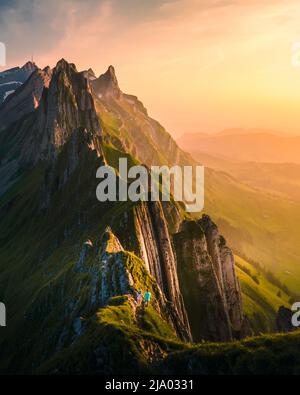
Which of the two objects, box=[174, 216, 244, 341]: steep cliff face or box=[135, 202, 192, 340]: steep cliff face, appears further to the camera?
box=[174, 216, 244, 341]: steep cliff face

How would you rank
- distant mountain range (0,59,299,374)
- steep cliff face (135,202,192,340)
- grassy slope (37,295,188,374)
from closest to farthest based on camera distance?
grassy slope (37,295,188,374)
distant mountain range (0,59,299,374)
steep cliff face (135,202,192,340)

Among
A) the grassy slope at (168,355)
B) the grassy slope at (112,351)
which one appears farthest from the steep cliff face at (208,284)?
the grassy slope at (168,355)

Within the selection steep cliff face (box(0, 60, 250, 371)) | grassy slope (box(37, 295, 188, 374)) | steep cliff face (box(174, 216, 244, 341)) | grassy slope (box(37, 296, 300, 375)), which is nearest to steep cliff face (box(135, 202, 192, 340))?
steep cliff face (box(0, 60, 250, 371))

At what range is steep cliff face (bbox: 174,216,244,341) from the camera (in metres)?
111

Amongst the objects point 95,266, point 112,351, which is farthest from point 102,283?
point 112,351

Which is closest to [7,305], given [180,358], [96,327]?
[96,327]

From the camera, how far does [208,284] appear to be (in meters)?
116

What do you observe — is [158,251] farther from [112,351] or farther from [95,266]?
[112,351]

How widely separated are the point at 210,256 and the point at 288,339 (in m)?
85.2

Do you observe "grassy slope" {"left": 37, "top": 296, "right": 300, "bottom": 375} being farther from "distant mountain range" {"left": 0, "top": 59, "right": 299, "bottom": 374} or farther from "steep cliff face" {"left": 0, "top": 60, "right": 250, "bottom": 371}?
"steep cliff face" {"left": 0, "top": 60, "right": 250, "bottom": 371}

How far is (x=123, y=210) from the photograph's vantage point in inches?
4181

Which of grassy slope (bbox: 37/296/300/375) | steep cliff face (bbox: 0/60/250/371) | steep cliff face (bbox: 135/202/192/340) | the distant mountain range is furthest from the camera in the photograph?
steep cliff face (bbox: 135/202/192/340)

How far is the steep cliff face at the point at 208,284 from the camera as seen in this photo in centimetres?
11125
